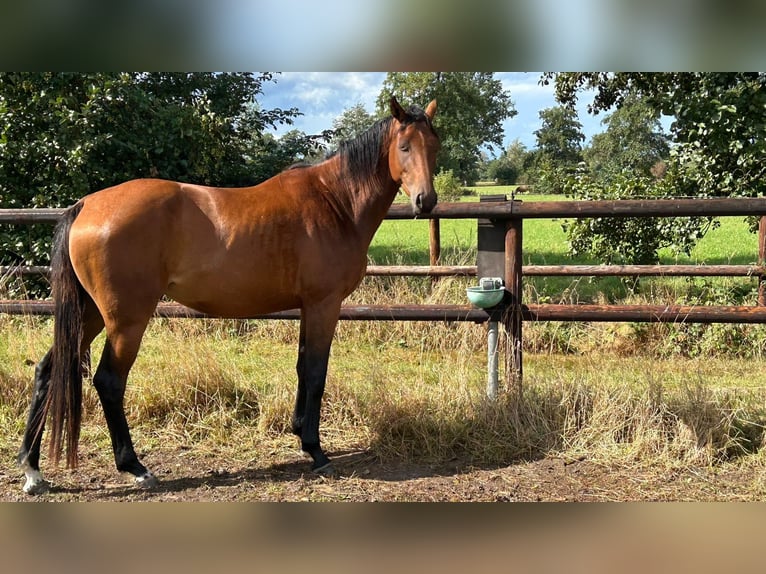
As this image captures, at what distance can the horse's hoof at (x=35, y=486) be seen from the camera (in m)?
3.03

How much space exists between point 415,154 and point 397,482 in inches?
74.0

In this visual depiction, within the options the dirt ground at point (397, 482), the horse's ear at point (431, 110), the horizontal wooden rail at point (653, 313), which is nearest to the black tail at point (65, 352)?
the dirt ground at point (397, 482)

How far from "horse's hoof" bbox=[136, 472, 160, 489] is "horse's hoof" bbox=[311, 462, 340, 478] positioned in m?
0.90

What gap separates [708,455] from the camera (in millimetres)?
3299

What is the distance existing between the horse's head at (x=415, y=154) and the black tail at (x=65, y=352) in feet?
6.12

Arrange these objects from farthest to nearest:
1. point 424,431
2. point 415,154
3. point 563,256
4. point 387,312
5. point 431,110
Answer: point 563,256 < point 387,312 < point 424,431 < point 431,110 < point 415,154

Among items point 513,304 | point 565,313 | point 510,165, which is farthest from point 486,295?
point 510,165

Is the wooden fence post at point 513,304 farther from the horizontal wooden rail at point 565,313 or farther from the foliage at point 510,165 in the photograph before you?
the foliage at point 510,165

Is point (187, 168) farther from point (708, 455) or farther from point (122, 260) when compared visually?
point (708, 455)

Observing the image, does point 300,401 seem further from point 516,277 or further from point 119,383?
point 516,277

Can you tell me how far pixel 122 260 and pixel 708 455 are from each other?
354cm

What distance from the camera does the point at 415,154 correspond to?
124 inches

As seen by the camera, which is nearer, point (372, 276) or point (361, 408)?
point (361, 408)
